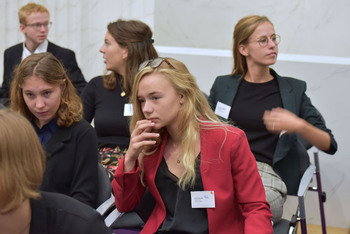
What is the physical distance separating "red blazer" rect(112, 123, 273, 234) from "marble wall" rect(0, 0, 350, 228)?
2.26 metres

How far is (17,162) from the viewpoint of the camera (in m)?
1.41

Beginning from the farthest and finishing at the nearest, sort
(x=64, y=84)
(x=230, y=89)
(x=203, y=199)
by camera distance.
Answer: (x=230, y=89)
(x=64, y=84)
(x=203, y=199)

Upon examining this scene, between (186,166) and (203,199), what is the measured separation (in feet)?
0.51

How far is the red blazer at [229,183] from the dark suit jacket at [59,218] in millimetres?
624

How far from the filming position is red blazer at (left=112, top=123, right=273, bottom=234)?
6.87 feet

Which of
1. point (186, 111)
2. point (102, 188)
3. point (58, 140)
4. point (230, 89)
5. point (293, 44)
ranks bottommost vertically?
point (102, 188)

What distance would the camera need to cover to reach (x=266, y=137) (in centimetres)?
322

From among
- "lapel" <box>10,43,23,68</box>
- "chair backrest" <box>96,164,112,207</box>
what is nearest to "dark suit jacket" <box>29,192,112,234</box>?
"chair backrest" <box>96,164,112,207</box>

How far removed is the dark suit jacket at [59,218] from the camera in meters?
1.51

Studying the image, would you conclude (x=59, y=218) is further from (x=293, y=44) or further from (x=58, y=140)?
(x=293, y=44)

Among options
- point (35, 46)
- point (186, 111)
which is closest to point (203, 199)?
point (186, 111)

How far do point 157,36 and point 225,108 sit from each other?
1.60 metres

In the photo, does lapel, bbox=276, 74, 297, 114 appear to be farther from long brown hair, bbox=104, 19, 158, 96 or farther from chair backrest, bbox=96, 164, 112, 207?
chair backrest, bbox=96, 164, 112, 207

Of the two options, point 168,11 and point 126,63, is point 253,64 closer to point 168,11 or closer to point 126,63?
point 126,63
